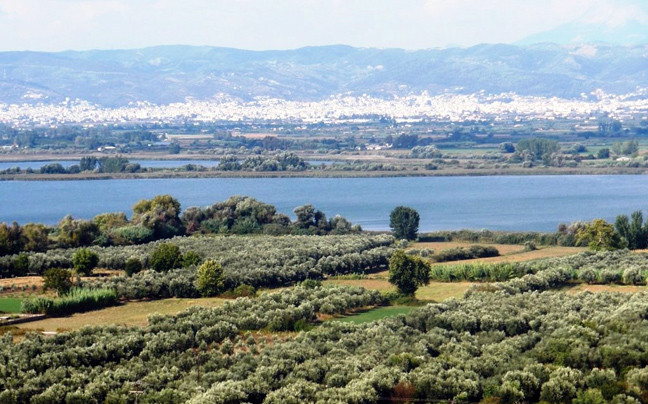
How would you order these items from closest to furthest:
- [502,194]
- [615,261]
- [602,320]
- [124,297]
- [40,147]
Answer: [602,320], [124,297], [615,261], [502,194], [40,147]

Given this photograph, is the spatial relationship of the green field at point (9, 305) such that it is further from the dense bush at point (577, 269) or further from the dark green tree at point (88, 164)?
the dark green tree at point (88, 164)

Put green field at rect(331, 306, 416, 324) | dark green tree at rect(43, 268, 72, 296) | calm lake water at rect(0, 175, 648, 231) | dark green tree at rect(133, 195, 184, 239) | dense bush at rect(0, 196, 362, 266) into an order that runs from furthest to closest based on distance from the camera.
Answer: calm lake water at rect(0, 175, 648, 231)
dark green tree at rect(133, 195, 184, 239)
dense bush at rect(0, 196, 362, 266)
dark green tree at rect(43, 268, 72, 296)
green field at rect(331, 306, 416, 324)

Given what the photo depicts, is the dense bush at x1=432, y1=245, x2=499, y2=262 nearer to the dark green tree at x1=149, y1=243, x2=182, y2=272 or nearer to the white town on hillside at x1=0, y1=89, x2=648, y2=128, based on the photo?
the dark green tree at x1=149, y1=243, x2=182, y2=272

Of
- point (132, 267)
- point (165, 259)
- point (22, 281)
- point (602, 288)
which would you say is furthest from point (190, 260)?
point (602, 288)

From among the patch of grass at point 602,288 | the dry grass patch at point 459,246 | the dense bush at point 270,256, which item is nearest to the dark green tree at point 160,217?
the dense bush at point 270,256

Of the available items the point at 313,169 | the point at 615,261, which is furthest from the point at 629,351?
the point at 313,169

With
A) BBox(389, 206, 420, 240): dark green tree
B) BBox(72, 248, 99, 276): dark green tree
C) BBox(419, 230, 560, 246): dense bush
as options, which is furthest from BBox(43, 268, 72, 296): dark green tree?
BBox(419, 230, 560, 246): dense bush

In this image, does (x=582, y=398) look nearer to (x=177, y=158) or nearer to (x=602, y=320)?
(x=602, y=320)
